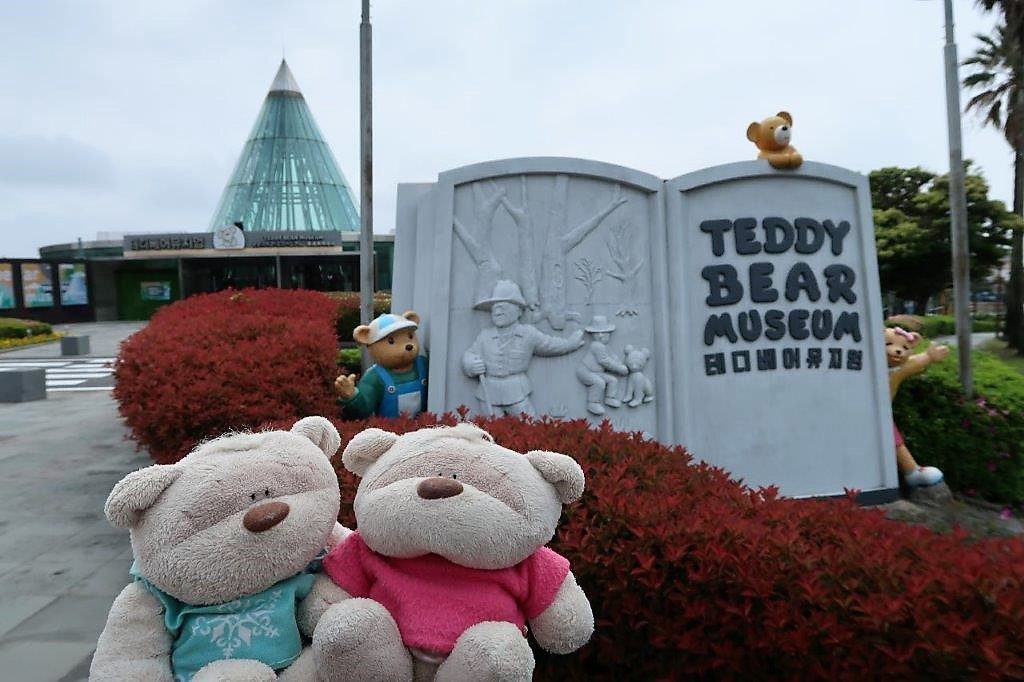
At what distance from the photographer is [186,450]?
455 centimetres

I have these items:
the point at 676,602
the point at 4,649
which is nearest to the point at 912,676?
the point at 676,602

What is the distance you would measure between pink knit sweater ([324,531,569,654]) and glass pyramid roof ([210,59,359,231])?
35.5 metres

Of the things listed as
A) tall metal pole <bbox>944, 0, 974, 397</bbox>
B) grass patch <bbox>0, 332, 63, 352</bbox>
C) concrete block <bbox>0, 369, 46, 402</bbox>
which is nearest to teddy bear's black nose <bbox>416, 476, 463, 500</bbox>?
tall metal pole <bbox>944, 0, 974, 397</bbox>

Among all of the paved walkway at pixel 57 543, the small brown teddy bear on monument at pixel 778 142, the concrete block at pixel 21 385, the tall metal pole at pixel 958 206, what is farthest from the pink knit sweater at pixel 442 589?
the concrete block at pixel 21 385

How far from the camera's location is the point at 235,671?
1763mm

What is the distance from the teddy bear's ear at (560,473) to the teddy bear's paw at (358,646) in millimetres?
568

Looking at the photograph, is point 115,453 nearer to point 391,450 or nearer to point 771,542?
point 391,450

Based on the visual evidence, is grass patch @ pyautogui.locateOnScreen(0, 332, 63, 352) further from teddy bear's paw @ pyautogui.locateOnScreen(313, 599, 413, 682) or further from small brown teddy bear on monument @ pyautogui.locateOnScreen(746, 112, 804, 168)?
teddy bear's paw @ pyautogui.locateOnScreen(313, 599, 413, 682)

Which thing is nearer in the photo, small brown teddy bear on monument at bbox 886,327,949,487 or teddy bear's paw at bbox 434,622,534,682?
teddy bear's paw at bbox 434,622,534,682

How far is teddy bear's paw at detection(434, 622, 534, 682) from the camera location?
1.70 metres

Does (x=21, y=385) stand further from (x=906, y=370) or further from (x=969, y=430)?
(x=969, y=430)

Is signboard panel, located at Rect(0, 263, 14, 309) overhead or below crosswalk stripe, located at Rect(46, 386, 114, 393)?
overhead

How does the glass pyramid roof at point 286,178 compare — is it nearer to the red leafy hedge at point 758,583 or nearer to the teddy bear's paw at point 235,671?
the red leafy hedge at point 758,583

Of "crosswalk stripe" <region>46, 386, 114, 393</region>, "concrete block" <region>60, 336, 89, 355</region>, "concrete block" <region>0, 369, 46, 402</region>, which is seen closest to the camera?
"concrete block" <region>0, 369, 46, 402</region>
